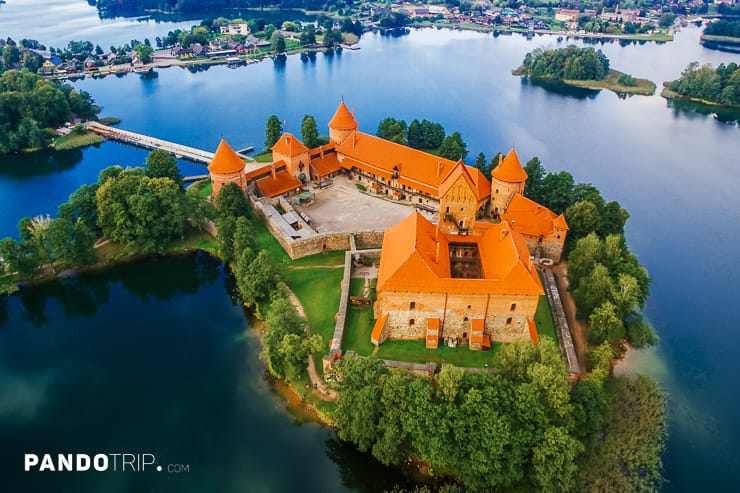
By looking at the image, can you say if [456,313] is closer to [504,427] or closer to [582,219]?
[504,427]

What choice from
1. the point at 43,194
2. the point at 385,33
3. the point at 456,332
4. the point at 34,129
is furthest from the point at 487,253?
the point at 385,33

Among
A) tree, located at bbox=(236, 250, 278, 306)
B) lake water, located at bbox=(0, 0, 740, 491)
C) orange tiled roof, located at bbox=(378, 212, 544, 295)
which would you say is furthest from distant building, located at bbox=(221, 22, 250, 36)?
orange tiled roof, located at bbox=(378, 212, 544, 295)

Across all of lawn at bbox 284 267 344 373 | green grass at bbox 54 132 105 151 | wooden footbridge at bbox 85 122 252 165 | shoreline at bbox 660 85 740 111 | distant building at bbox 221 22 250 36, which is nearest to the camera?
lawn at bbox 284 267 344 373

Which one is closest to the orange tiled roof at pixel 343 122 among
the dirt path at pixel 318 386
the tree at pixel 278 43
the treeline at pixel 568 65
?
the dirt path at pixel 318 386

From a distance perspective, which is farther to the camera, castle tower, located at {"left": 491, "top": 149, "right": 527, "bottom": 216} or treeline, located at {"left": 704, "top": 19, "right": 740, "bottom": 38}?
treeline, located at {"left": 704, "top": 19, "right": 740, "bottom": 38}

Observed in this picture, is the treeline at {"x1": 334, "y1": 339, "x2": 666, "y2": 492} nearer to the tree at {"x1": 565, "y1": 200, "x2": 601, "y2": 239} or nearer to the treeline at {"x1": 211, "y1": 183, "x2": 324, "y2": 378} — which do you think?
the treeline at {"x1": 211, "y1": 183, "x2": 324, "y2": 378}

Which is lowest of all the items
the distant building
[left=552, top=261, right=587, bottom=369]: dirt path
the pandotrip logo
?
the pandotrip logo

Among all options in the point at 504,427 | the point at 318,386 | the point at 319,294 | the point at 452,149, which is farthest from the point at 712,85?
the point at 318,386

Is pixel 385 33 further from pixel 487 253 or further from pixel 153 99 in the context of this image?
pixel 487 253
